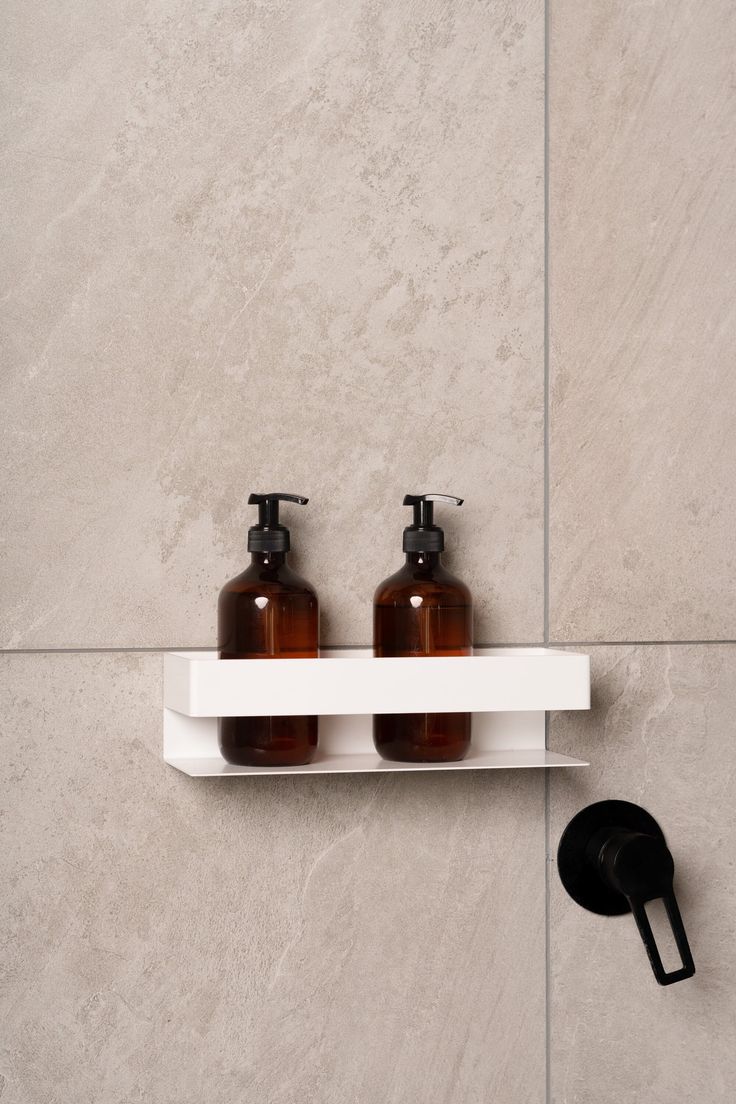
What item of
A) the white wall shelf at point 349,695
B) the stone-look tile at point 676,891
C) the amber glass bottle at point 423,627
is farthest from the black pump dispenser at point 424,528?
the stone-look tile at point 676,891

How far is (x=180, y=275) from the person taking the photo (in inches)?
35.5

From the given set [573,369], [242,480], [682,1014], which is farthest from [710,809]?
[242,480]

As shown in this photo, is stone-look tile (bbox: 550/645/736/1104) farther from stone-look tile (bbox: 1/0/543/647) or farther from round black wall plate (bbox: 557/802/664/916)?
stone-look tile (bbox: 1/0/543/647)

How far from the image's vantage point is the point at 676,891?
0.97 metres

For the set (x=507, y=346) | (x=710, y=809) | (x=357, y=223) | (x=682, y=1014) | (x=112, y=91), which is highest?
(x=112, y=91)

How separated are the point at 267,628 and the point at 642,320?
1.52 feet

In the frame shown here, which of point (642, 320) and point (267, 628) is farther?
point (642, 320)

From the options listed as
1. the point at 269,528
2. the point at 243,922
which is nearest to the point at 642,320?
the point at 269,528

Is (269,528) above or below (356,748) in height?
above

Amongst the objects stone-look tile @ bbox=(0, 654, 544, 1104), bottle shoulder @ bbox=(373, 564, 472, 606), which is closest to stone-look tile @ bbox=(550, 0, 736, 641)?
bottle shoulder @ bbox=(373, 564, 472, 606)

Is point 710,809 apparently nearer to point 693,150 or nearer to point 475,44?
point 693,150

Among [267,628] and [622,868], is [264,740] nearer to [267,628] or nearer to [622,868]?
[267,628]

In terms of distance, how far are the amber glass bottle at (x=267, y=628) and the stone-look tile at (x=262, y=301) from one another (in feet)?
0.18

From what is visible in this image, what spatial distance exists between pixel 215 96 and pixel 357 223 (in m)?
0.17
